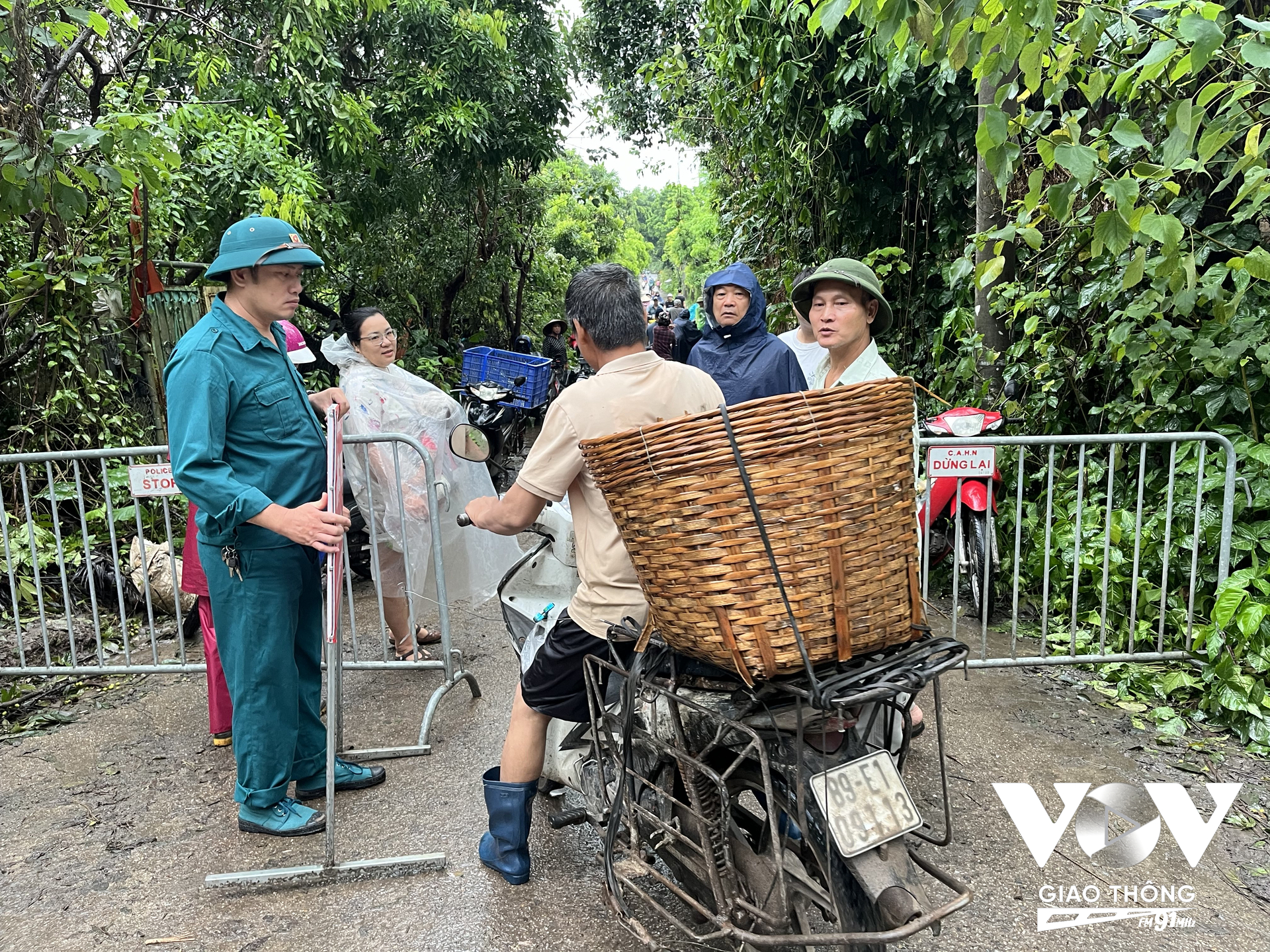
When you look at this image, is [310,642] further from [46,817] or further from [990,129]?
[990,129]

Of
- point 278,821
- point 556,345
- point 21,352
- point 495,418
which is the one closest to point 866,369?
point 278,821

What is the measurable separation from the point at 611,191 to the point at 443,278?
6.96 meters

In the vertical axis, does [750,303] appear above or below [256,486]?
above

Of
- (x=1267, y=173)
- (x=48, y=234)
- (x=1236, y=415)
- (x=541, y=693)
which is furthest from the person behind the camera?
(x=48, y=234)

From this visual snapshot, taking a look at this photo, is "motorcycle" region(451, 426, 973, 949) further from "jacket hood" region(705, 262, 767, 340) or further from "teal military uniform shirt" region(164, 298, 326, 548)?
"jacket hood" region(705, 262, 767, 340)

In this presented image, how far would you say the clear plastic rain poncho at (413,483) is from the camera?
4.21 metres

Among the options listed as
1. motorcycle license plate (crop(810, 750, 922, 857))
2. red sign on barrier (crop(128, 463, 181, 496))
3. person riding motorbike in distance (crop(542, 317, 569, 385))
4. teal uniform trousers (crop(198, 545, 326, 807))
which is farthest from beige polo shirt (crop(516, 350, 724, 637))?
person riding motorbike in distance (crop(542, 317, 569, 385))

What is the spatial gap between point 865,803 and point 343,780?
2.25m

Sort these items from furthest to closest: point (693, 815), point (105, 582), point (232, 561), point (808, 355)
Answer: point (105, 582), point (808, 355), point (232, 561), point (693, 815)

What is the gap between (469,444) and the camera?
3078mm

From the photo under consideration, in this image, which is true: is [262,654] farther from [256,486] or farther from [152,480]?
A: [152,480]

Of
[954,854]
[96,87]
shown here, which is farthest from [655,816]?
[96,87]

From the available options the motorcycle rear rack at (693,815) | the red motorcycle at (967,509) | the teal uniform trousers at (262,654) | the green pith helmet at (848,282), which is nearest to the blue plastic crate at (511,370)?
the red motorcycle at (967,509)

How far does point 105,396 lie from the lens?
586 cm
